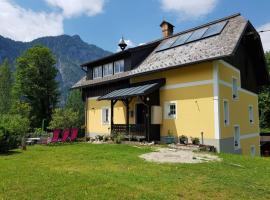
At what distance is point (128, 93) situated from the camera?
17.2 m

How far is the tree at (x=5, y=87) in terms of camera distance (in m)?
47.0

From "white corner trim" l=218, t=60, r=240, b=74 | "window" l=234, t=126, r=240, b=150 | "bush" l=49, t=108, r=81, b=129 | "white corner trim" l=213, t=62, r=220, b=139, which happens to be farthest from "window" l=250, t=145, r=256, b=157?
"bush" l=49, t=108, r=81, b=129

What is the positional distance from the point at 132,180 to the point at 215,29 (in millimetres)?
13483

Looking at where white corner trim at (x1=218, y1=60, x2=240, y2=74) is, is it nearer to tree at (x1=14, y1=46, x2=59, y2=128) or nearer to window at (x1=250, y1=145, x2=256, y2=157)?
window at (x1=250, y1=145, x2=256, y2=157)

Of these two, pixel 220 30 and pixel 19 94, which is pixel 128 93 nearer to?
pixel 220 30

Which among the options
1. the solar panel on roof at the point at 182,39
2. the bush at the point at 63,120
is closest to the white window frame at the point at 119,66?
the solar panel on roof at the point at 182,39

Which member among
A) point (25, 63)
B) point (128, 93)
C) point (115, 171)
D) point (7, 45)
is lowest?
point (115, 171)

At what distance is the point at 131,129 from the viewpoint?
57.8 feet

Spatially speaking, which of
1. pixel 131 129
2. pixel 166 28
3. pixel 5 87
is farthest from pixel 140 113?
pixel 5 87

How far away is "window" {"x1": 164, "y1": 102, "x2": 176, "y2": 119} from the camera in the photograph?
1677 cm

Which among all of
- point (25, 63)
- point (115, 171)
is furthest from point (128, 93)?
point (25, 63)

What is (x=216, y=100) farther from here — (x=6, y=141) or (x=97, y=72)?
(x=97, y=72)

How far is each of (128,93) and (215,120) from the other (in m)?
5.61

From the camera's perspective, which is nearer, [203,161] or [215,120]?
[203,161]
